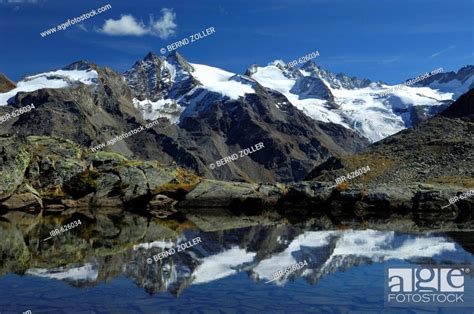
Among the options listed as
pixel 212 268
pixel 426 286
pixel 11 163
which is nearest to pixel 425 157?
pixel 11 163

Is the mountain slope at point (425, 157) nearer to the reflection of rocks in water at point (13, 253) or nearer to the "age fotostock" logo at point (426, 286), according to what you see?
the "age fotostock" logo at point (426, 286)

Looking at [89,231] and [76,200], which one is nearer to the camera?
[89,231]

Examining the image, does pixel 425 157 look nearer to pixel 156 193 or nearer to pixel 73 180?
pixel 156 193

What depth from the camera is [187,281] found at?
24875mm

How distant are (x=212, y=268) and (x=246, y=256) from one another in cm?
393

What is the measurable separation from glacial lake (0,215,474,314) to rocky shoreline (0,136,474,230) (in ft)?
78.6

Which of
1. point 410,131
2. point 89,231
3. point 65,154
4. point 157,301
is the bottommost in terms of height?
point 157,301

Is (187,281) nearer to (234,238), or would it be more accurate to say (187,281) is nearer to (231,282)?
(231,282)

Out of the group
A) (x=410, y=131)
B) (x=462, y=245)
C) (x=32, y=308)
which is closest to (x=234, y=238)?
(x=462, y=245)

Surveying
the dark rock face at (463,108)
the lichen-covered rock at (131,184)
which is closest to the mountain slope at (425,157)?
the dark rock face at (463,108)

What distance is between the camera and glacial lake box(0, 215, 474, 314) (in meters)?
20.7

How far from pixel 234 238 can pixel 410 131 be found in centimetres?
9498

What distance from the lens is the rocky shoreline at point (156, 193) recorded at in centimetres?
6788

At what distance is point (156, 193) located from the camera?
74.3 m
